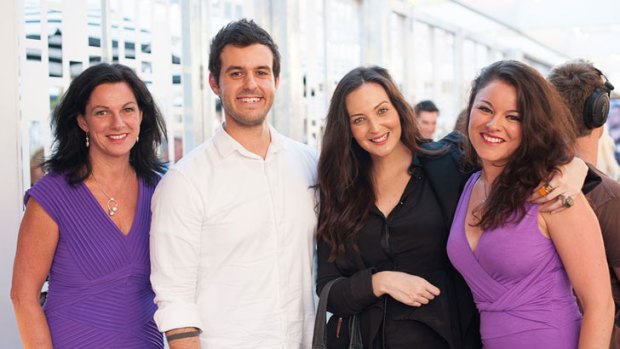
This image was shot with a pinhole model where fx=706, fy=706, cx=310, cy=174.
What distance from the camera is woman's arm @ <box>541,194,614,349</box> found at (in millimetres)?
1905

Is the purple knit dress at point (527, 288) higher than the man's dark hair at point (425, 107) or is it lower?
lower

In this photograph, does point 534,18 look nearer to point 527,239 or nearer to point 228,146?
point 228,146

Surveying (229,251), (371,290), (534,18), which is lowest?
(371,290)

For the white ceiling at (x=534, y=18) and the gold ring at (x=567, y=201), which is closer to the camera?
the gold ring at (x=567, y=201)

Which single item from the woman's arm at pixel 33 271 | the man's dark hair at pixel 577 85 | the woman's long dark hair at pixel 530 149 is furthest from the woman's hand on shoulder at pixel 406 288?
the woman's arm at pixel 33 271

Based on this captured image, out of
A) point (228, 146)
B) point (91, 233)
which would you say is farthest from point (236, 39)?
point (91, 233)

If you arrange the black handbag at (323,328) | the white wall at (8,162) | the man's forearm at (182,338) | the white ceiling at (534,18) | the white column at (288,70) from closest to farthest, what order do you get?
the man's forearm at (182,338), the black handbag at (323,328), the white wall at (8,162), the white column at (288,70), the white ceiling at (534,18)

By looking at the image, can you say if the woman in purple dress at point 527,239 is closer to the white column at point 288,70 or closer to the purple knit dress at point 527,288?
the purple knit dress at point 527,288

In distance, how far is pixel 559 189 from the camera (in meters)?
1.93

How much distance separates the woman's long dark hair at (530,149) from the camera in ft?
6.56

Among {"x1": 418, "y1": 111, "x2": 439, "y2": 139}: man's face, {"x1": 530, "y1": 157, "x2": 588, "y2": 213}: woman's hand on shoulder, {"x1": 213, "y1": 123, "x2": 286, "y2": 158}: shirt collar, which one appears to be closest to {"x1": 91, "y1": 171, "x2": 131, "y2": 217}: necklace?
{"x1": 213, "y1": 123, "x2": 286, "y2": 158}: shirt collar

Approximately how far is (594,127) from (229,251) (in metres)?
1.30

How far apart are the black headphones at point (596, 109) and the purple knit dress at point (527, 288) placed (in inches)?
21.7

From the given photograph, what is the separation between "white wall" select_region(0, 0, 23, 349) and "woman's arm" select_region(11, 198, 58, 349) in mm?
627
